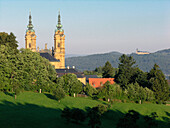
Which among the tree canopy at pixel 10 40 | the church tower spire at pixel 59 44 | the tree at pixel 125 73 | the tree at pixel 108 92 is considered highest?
the church tower spire at pixel 59 44

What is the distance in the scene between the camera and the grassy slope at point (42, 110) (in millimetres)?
49969

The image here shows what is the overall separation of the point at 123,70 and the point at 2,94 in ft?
140

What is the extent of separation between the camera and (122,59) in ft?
357

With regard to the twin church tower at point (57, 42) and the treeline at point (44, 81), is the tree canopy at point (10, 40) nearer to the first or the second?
the treeline at point (44, 81)

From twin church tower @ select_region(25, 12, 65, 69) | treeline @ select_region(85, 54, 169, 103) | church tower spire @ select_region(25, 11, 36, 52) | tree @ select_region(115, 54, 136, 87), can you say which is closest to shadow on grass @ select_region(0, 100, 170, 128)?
treeline @ select_region(85, 54, 169, 103)

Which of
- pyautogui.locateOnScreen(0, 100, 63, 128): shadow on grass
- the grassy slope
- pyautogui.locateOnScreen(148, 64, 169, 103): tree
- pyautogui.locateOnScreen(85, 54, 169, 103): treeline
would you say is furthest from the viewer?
pyautogui.locateOnScreen(148, 64, 169, 103): tree

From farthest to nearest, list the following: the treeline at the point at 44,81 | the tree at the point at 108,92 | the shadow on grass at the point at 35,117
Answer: the tree at the point at 108,92 → the treeline at the point at 44,81 → the shadow on grass at the point at 35,117

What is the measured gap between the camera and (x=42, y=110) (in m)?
60.3

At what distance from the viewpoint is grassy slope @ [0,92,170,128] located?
49969 millimetres

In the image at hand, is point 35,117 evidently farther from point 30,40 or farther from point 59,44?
point 30,40

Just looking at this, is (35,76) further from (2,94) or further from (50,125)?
(50,125)

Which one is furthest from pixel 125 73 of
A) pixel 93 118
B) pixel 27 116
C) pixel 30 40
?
pixel 30 40

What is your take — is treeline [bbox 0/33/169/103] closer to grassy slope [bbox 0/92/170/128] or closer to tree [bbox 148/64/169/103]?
tree [bbox 148/64/169/103]

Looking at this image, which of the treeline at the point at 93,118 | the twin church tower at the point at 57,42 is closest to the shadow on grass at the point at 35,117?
the treeline at the point at 93,118
